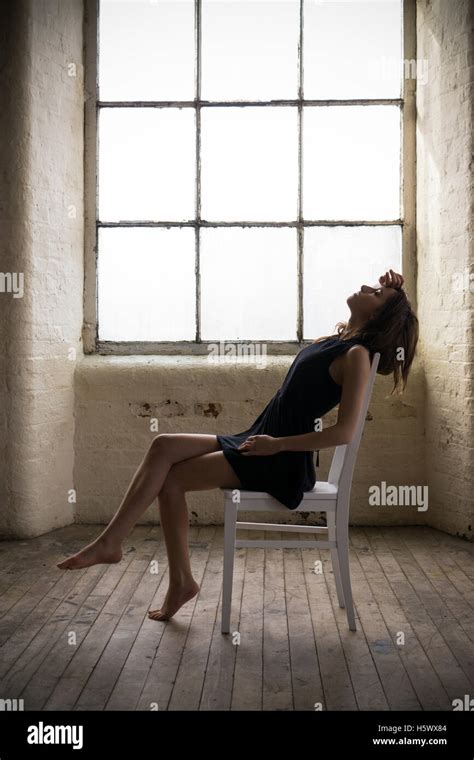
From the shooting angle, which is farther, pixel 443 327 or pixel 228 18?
pixel 228 18

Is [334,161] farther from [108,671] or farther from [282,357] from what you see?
[108,671]

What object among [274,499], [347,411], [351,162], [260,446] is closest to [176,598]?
[274,499]

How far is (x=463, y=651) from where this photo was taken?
2.74 meters

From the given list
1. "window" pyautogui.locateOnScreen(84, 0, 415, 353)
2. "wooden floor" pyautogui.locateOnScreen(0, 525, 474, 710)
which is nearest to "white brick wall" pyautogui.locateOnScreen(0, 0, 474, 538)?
"window" pyautogui.locateOnScreen(84, 0, 415, 353)

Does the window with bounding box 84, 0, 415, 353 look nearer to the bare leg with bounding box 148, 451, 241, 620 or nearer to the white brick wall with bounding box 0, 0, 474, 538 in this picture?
the white brick wall with bounding box 0, 0, 474, 538

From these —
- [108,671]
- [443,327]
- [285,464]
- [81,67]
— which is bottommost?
[108,671]

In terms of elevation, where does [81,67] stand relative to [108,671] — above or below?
above

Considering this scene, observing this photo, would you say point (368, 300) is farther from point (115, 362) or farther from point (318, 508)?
point (115, 362)

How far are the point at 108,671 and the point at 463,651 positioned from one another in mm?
1140

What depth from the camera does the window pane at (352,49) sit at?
4.84 metres

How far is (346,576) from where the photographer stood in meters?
2.99

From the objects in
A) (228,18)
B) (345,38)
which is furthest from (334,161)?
(228,18)

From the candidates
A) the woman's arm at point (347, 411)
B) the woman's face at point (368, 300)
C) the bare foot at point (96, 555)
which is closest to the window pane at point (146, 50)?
the woman's face at point (368, 300)

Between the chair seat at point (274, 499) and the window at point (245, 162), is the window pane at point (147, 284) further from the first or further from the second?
the chair seat at point (274, 499)
